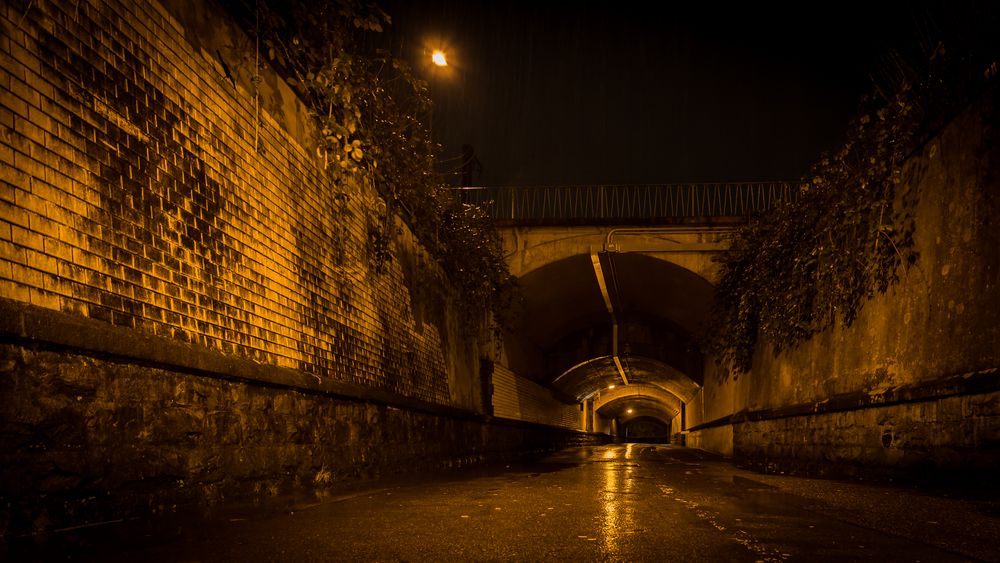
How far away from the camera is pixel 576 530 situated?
4.60m

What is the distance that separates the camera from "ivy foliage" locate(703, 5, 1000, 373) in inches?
315

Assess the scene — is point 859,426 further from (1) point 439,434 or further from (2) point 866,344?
(1) point 439,434

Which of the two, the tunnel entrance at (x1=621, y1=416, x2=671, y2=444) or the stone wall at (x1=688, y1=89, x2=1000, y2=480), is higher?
the stone wall at (x1=688, y1=89, x2=1000, y2=480)

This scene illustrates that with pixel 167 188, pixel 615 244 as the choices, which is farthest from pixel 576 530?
pixel 615 244

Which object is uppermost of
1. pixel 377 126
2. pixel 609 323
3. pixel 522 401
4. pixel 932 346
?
pixel 377 126

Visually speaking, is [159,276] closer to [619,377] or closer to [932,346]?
[932,346]

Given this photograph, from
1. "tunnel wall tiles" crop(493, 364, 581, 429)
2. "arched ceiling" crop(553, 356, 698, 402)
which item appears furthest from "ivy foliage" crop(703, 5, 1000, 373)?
"arched ceiling" crop(553, 356, 698, 402)

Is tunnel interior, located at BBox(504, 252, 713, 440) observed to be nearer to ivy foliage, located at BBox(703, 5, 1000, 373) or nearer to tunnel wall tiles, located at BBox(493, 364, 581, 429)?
tunnel wall tiles, located at BBox(493, 364, 581, 429)

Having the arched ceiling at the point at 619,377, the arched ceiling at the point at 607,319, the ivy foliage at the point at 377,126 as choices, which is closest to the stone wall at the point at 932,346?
the ivy foliage at the point at 377,126

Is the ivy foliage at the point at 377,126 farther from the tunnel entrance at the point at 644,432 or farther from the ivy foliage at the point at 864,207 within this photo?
the tunnel entrance at the point at 644,432

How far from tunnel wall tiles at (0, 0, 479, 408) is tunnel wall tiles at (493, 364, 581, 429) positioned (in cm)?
1101

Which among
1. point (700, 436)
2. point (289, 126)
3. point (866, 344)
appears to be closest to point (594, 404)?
point (700, 436)

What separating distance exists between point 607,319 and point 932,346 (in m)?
19.9

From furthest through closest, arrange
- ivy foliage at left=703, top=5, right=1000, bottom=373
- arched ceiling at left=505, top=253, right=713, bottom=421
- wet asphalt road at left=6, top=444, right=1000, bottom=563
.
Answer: arched ceiling at left=505, top=253, right=713, bottom=421 < ivy foliage at left=703, top=5, right=1000, bottom=373 < wet asphalt road at left=6, top=444, right=1000, bottom=563
